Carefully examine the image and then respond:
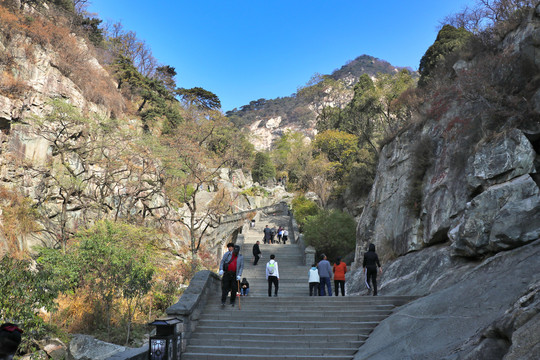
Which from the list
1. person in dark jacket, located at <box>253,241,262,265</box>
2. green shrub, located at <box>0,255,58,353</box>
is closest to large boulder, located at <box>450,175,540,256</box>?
green shrub, located at <box>0,255,58,353</box>

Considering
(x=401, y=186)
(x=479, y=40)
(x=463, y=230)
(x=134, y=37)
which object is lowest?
(x=463, y=230)

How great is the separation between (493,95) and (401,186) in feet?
17.9

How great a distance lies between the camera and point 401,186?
16.0 meters

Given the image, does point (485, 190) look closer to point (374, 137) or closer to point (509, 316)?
point (509, 316)

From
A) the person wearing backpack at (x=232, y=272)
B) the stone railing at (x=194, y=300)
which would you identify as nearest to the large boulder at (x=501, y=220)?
the person wearing backpack at (x=232, y=272)

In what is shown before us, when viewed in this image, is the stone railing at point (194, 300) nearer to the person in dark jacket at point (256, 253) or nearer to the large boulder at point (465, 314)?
the large boulder at point (465, 314)

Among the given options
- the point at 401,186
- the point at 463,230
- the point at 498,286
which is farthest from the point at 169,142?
the point at 498,286

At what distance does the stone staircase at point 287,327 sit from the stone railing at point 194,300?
187 millimetres

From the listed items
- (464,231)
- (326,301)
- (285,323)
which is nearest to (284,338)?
(285,323)

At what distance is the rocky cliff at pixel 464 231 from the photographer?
608 centimetres

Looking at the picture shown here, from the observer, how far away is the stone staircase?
790 centimetres

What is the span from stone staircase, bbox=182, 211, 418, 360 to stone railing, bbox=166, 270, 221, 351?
0.61 ft

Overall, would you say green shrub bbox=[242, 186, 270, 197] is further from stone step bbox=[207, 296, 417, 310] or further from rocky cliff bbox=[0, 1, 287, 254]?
stone step bbox=[207, 296, 417, 310]

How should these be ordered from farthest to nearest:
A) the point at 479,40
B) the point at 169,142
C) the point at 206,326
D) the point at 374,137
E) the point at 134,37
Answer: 1. the point at 134,37
2. the point at 374,137
3. the point at 169,142
4. the point at 479,40
5. the point at 206,326
